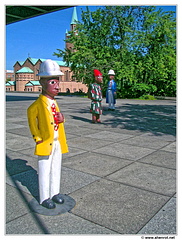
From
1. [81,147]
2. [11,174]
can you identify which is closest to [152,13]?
[81,147]

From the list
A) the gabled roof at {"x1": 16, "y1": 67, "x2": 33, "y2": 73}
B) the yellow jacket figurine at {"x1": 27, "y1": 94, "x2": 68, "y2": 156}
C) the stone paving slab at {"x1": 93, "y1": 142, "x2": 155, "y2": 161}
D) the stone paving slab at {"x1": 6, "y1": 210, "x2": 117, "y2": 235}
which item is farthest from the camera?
the gabled roof at {"x1": 16, "y1": 67, "x2": 33, "y2": 73}

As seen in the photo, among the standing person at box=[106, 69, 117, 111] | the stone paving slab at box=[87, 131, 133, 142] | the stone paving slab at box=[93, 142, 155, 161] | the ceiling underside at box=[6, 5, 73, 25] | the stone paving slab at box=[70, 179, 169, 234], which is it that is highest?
the ceiling underside at box=[6, 5, 73, 25]

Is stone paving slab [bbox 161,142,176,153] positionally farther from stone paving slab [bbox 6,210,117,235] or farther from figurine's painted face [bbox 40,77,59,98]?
figurine's painted face [bbox 40,77,59,98]

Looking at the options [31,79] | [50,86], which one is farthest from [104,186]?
[31,79]

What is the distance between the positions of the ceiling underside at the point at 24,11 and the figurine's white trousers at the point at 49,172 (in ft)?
38.1

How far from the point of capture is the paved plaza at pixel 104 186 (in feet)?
9.55

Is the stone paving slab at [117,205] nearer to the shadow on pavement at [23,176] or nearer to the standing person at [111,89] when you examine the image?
the shadow on pavement at [23,176]

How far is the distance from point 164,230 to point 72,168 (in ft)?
7.39

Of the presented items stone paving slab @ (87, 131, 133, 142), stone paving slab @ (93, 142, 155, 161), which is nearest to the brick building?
stone paving slab @ (87, 131, 133, 142)

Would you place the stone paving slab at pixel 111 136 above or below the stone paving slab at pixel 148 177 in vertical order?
above

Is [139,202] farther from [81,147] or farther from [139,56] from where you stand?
[139,56]

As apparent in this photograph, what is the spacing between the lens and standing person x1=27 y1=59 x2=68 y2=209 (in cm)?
309

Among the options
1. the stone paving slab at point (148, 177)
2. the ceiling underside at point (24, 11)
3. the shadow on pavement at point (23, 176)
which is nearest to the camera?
the shadow on pavement at point (23, 176)

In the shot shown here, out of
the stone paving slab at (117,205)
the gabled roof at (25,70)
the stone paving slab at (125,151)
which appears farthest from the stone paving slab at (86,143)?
the gabled roof at (25,70)
